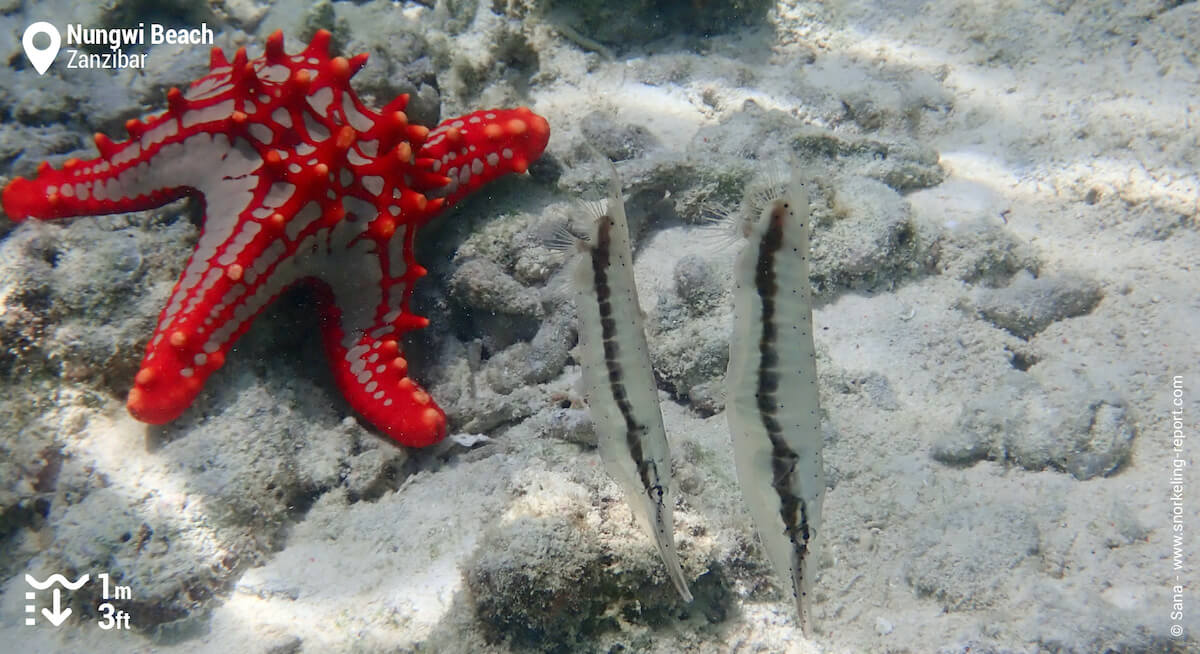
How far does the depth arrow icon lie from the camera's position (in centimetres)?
296

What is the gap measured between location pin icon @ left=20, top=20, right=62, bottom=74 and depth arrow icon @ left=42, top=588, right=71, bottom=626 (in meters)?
3.54

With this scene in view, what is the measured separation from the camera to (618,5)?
5.92 metres

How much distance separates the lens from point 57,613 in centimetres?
297

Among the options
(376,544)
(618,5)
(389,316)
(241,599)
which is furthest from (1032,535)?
(618,5)

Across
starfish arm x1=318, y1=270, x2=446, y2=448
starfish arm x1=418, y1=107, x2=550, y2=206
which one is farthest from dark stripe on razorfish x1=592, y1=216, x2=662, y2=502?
starfish arm x1=418, y1=107, x2=550, y2=206

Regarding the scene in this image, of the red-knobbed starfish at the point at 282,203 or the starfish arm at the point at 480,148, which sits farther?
the starfish arm at the point at 480,148

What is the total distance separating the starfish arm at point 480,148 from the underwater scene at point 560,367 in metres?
0.02

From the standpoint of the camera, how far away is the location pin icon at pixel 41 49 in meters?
4.29

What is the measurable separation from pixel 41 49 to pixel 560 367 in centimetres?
436

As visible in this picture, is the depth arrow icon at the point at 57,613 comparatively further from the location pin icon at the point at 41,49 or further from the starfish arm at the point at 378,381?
the location pin icon at the point at 41,49

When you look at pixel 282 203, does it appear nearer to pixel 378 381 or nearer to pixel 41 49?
pixel 378 381

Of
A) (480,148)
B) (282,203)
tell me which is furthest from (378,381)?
(480,148)

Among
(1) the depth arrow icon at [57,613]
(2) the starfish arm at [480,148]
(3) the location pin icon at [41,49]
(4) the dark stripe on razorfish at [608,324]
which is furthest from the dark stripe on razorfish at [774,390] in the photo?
(3) the location pin icon at [41,49]

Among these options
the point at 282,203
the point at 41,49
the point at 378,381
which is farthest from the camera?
the point at 41,49
